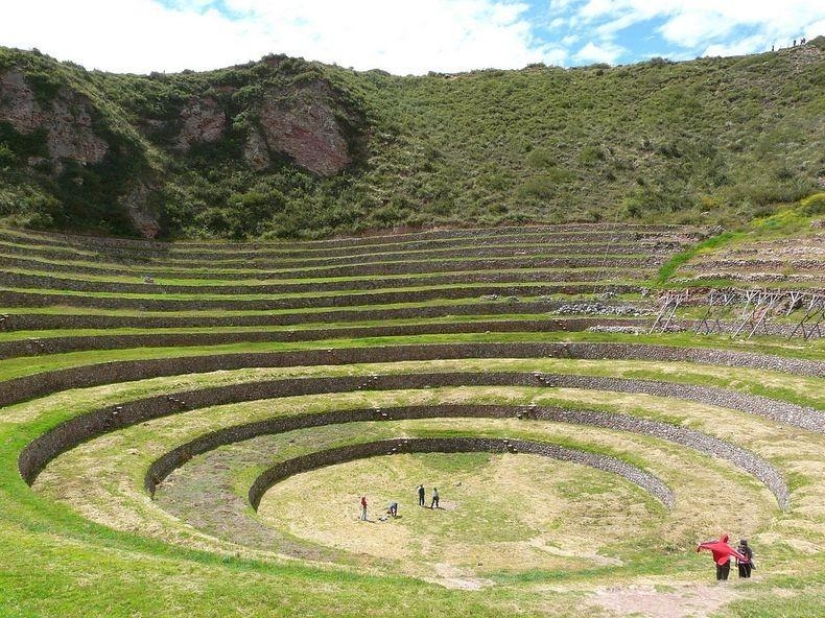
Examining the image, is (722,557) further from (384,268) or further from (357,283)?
(384,268)

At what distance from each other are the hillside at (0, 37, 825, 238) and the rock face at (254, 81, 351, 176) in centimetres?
17

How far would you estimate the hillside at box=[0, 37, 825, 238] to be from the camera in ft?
185

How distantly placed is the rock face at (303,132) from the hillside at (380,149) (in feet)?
0.55

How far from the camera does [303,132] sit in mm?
73625

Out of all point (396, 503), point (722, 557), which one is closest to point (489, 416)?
point (396, 503)

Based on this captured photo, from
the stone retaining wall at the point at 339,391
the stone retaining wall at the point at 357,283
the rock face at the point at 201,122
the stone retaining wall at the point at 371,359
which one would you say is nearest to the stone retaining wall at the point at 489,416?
the stone retaining wall at the point at 339,391

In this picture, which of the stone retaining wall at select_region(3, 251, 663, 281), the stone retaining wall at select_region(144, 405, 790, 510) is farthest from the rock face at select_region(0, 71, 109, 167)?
the stone retaining wall at select_region(144, 405, 790, 510)

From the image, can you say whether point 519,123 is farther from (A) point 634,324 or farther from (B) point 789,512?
(B) point 789,512

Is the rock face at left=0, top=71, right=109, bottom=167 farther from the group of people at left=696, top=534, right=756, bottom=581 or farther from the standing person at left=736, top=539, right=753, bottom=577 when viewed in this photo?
the standing person at left=736, top=539, right=753, bottom=577

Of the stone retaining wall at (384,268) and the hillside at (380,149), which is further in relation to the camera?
the hillside at (380,149)

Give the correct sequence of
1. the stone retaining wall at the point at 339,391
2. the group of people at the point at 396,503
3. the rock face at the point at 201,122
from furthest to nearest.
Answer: the rock face at the point at 201,122, the stone retaining wall at the point at 339,391, the group of people at the point at 396,503

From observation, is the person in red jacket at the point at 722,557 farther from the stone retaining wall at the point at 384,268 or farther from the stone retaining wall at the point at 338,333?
the stone retaining wall at the point at 384,268

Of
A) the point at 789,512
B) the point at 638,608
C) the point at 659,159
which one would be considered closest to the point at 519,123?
the point at 659,159

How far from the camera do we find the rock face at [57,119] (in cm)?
5559
